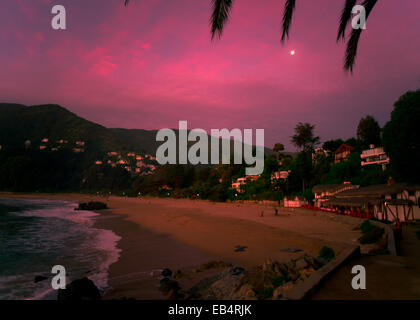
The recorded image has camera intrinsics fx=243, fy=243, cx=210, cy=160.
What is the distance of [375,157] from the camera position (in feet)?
150

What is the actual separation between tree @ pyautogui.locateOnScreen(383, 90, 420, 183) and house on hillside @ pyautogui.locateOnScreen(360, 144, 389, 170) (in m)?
22.2

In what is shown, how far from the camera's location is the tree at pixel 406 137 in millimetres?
20688

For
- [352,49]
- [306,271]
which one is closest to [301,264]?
[306,271]

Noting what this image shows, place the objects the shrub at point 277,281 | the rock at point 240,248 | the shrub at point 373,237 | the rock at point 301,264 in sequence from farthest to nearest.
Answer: the shrub at point 373,237 < the rock at point 240,248 < the rock at point 301,264 < the shrub at point 277,281

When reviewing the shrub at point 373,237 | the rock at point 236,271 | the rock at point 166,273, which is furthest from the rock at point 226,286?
the shrub at point 373,237

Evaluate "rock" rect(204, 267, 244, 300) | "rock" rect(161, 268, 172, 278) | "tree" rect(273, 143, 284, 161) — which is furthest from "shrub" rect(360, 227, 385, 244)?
"tree" rect(273, 143, 284, 161)

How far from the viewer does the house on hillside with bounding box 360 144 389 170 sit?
42.3 meters

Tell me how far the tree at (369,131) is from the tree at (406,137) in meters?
47.6

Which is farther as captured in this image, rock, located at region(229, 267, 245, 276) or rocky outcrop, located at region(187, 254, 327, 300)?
rock, located at region(229, 267, 245, 276)

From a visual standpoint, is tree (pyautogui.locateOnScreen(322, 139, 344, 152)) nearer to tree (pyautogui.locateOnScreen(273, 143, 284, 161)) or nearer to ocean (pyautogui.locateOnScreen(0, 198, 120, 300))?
tree (pyautogui.locateOnScreen(273, 143, 284, 161))

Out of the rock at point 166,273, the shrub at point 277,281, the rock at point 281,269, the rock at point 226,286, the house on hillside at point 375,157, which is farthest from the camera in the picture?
the house on hillside at point 375,157

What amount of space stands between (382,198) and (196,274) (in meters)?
22.4

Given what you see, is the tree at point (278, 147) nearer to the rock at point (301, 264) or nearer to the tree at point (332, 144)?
the tree at point (332, 144)
